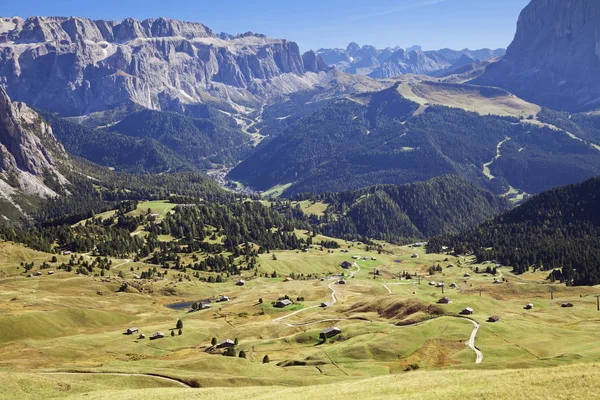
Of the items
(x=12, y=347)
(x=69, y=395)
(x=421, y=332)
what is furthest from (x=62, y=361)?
(x=421, y=332)

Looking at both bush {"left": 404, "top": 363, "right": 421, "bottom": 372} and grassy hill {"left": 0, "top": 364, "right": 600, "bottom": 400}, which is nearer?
grassy hill {"left": 0, "top": 364, "right": 600, "bottom": 400}

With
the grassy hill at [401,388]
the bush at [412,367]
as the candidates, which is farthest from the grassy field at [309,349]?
the bush at [412,367]

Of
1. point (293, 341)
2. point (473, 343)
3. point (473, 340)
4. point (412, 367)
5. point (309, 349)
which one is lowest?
point (293, 341)

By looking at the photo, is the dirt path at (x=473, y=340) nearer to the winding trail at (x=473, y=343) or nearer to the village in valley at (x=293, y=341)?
the winding trail at (x=473, y=343)

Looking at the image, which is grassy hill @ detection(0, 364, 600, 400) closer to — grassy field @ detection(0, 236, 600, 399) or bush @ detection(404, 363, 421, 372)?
grassy field @ detection(0, 236, 600, 399)

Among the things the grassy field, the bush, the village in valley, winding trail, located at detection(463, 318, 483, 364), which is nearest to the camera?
the grassy field

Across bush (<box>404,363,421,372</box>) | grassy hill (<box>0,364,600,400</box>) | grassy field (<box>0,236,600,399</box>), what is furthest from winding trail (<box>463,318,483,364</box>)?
grassy hill (<box>0,364,600,400</box>)

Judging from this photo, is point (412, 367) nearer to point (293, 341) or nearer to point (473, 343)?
point (473, 343)

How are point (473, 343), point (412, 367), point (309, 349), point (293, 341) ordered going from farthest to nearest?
point (293, 341) → point (309, 349) → point (473, 343) → point (412, 367)

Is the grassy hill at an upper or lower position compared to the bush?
upper

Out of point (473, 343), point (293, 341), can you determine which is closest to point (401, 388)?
point (473, 343)

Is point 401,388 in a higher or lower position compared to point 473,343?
higher

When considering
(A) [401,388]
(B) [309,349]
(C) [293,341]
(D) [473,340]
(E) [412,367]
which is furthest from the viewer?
(C) [293,341]

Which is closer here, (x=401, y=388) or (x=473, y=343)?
(x=401, y=388)
